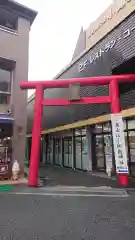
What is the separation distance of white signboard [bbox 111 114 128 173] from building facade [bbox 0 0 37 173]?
18.2ft

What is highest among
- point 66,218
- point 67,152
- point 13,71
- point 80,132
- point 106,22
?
point 106,22

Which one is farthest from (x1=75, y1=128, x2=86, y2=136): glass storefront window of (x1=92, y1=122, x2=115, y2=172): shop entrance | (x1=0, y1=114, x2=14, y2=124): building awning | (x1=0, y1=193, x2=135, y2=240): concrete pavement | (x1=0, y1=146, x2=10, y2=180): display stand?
(x1=0, y1=193, x2=135, y2=240): concrete pavement

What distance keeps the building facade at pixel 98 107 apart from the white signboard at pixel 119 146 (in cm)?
101

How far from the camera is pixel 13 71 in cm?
1379

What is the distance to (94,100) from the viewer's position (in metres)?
10.6

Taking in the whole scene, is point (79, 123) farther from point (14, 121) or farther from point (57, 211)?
point (57, 211)

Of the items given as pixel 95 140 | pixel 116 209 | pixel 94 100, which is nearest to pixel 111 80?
pixel 94 100

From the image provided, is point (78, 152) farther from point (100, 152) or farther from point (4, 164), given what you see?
point (4, 164)

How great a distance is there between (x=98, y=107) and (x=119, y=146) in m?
4.54

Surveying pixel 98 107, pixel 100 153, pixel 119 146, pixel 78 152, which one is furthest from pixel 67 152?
pixel 119 146

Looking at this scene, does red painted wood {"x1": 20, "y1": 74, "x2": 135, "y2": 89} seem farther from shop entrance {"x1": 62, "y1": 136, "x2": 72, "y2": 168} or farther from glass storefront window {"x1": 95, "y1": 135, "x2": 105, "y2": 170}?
shop entrance {"x1": 62, "y1": 136, "x2": 72, "y2": 168}

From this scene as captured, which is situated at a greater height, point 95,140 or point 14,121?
point 14,121

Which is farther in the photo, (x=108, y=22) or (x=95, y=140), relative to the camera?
(x=108, y=22)

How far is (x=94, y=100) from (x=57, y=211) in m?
5.90
